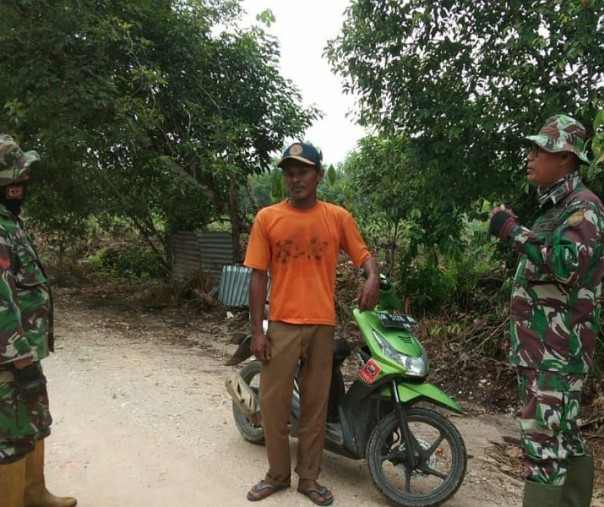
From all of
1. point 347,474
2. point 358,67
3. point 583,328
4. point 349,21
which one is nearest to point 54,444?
point 347,474

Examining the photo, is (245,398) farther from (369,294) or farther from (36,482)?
(36,482)

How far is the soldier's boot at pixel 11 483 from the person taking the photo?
95.7 inches

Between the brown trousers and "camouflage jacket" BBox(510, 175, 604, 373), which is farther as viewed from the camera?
the brown trousers

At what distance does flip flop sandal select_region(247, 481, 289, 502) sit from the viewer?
10.3 feet

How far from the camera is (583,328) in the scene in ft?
8.34

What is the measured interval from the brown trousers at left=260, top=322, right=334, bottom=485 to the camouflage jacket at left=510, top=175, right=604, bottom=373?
1.03 meters

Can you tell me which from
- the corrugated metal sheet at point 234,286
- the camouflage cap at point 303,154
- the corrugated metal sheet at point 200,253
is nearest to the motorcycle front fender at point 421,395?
the camouflage cap at point 303,154

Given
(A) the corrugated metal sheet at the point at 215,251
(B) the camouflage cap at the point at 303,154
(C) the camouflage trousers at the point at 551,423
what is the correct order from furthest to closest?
(A) the corrugated metal sheet at the point at 215,251
(B) the camouflage cap at the point at 303,154
(C) the camouflage trousers at the point at 551,423

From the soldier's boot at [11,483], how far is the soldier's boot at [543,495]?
2.28m

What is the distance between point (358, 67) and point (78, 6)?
4.07 metres

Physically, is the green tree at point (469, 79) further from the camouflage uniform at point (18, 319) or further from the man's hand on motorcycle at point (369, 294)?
the camouflage uniform at point (18, 319)

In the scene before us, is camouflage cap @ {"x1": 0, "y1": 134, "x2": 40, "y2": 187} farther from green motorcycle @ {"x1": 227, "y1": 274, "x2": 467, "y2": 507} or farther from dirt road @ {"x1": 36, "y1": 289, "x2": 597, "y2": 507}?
green motorcycle @ {"x1": 227, "y1": 274, "x2": 467, "y2": 507}

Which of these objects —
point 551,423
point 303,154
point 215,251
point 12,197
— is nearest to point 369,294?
point 303,154

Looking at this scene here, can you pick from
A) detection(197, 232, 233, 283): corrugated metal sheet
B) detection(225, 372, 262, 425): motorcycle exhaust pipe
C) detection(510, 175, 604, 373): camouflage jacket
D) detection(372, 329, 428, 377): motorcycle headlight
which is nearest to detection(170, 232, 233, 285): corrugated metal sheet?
detection(197, 232, 233, 283): corrugated metal sheet
